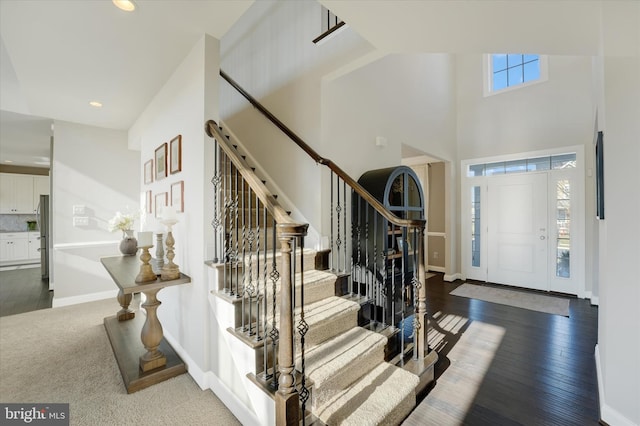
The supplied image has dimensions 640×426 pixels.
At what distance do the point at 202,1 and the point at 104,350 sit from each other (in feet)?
10.8

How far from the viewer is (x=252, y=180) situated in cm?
175

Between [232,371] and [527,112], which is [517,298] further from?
[232,371]

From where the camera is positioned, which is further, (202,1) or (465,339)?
(465,339)

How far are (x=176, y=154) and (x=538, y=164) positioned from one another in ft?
18.9

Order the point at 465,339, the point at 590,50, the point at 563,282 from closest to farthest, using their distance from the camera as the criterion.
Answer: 1. the point at 590,50
2. the point at 465,339
3. the point at 563,282

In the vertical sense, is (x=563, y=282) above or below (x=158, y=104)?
below

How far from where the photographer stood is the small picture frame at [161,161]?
291cm

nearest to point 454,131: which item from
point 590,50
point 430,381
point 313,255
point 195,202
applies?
point 590,50

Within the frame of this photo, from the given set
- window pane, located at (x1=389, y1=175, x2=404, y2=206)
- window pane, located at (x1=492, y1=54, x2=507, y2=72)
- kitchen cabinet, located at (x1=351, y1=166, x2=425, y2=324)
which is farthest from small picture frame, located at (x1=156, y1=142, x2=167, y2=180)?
window pane, located at (x1=492, y1=54, x2=507, y2=72)

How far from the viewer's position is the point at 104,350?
2.75 metres

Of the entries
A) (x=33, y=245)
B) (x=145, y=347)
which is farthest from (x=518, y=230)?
(x=33, y=245)

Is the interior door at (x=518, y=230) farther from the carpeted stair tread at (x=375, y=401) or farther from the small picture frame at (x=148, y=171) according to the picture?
the small picture frame at (x=148, y=171)

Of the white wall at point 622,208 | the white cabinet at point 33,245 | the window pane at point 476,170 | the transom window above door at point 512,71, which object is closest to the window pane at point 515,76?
the transom window above door at point 512,71

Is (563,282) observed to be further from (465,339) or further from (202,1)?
(202,1)
